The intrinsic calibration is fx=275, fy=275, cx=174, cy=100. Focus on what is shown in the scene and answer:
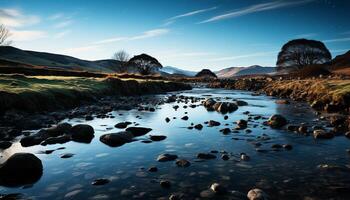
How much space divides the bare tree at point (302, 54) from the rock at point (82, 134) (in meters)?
79.6

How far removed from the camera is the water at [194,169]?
29.6 ft

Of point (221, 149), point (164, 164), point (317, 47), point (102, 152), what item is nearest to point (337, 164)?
point (221, 149)

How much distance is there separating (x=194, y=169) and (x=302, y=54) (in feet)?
280

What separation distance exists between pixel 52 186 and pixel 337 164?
36.2 ft

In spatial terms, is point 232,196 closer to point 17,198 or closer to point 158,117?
point 17,198

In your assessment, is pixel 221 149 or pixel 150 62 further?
pixel 150 62

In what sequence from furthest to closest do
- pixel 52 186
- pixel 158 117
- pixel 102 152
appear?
pixel 158 117 → pixel 102 152 → pixel 52 186

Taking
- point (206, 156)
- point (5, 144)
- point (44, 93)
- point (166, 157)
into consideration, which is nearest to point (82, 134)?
point (5, 144)

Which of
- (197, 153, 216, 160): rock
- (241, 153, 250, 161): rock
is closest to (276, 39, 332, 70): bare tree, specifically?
(241, 153, 250, 161): rock

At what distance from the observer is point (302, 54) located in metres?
85.1

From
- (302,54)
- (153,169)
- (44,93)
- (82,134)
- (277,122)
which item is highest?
(302,54)

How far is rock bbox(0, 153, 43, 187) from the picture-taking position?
9969 millimetres

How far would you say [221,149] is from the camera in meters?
13.8

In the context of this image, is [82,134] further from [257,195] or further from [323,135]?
[323,135]
